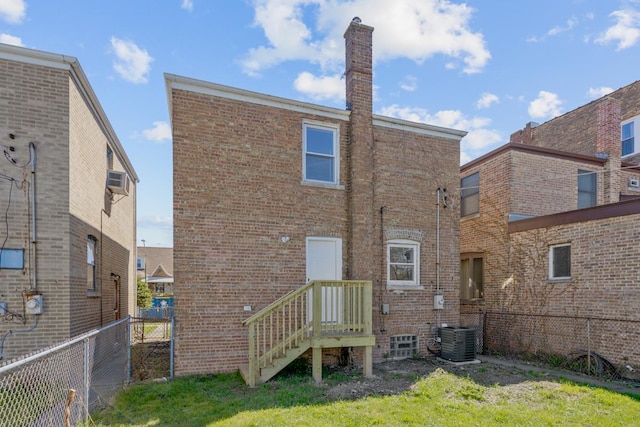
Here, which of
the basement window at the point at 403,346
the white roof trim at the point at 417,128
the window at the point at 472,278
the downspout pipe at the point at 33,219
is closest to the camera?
the downspout pipe at the point at 33,219

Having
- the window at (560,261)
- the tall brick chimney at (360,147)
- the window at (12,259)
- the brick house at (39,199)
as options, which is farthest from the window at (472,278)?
the window at (12,259)

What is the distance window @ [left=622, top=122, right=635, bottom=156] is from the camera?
18281 mm

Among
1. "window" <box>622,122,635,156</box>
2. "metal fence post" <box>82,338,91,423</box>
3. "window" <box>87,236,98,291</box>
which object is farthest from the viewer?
"window" <box>622,122,635,156</box>

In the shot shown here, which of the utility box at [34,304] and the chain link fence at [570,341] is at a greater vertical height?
the utility box at [34,304]

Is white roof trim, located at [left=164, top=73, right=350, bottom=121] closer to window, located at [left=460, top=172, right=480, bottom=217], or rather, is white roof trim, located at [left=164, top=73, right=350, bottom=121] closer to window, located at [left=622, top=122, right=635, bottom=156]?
window, located at [left=460, top=172, right=480, bottom=217]

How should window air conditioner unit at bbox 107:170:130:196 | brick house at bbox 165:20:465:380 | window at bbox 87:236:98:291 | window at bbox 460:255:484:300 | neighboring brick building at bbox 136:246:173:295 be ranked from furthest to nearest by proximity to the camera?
neighboring brick building at bbox 136:246:173:295 → window at bbox 460:255:484:300 → window air conditioner unit at bbox 107:170:130:196 → window at bbox 87:236:98:291 → brick house at bbox 165:20:465:380

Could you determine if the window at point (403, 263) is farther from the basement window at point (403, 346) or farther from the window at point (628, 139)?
the window at point (628, 139)

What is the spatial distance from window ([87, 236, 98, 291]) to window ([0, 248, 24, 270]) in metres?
1.94

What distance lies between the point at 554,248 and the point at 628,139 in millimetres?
13172

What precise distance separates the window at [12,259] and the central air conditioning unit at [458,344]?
30.7ft

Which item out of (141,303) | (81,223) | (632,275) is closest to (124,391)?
(81,223)

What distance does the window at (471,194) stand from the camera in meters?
12.9

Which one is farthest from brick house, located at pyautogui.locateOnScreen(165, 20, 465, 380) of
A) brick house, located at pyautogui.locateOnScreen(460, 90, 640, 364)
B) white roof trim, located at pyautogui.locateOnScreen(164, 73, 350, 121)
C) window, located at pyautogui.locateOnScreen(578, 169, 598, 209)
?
window, located at pyautogui.locateOnScreen(578, 169, 598, 209)

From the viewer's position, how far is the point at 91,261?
9094 mm
